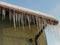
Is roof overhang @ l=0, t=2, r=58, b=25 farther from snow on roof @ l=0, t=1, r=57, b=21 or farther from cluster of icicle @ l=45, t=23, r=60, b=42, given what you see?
cluster of icicle @ l=45, t=23, r=60, b=42

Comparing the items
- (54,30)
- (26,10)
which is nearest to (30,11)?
(26,10)

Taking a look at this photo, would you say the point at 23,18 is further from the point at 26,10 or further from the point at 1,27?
the point at 1,27

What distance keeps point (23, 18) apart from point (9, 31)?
567mm

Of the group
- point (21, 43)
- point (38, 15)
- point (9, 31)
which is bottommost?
point (21, 43)

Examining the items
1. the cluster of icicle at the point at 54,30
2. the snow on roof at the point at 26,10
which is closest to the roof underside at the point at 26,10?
the snow on roof at the point at 26,10

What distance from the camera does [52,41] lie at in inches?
189

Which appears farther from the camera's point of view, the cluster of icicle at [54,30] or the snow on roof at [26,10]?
the cluster of icicle at [54,30]

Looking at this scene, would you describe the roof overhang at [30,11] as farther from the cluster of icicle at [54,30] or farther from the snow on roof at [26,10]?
the cluster of icicle at [54,30]

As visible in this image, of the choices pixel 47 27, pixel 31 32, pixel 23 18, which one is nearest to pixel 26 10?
pixel 23 18

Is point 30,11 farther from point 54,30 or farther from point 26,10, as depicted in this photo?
point 54,30

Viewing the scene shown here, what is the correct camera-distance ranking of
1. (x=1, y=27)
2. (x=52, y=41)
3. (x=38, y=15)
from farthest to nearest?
(x=52, y=41)
(x=1, y=27)
(x=38, y=15)

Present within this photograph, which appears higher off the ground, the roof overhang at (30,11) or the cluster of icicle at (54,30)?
the roof overhang at (30,11)

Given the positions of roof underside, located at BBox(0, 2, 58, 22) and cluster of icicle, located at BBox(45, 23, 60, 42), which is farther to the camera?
cluster of icicle, located at BBox(45, 23, 60, 42)

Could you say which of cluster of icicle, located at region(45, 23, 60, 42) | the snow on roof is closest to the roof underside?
the snow on roof
